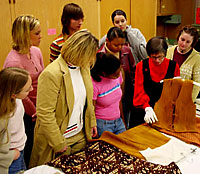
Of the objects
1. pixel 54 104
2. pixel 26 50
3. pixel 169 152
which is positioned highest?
pixel 26 50

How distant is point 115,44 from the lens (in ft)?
7.07

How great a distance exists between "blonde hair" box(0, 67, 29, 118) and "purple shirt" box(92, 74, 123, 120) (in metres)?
0.59

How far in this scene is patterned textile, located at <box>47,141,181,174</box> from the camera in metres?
1.40

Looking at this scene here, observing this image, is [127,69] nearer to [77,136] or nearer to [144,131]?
[144,131]

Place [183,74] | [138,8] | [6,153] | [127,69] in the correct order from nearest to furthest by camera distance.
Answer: [6,153], [183,74], [127,69], [138,8]

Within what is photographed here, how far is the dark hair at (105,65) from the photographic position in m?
1.74

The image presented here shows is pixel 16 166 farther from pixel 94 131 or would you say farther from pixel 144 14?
Answer: pixel 144 14

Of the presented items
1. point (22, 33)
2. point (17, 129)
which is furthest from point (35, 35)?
point (17, 129)

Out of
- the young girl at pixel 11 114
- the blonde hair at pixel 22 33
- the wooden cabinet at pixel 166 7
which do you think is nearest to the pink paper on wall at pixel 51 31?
the blonde hair at pixel 22 33

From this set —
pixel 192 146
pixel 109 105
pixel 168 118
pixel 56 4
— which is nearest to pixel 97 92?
pixel 109 105

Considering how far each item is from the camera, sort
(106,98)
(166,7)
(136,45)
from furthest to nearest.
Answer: (166,7) < (136,45) < (106,98)

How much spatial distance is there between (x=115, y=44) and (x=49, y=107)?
0.93 metres

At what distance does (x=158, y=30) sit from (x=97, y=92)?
333 centimetres

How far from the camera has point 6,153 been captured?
1.34 m
